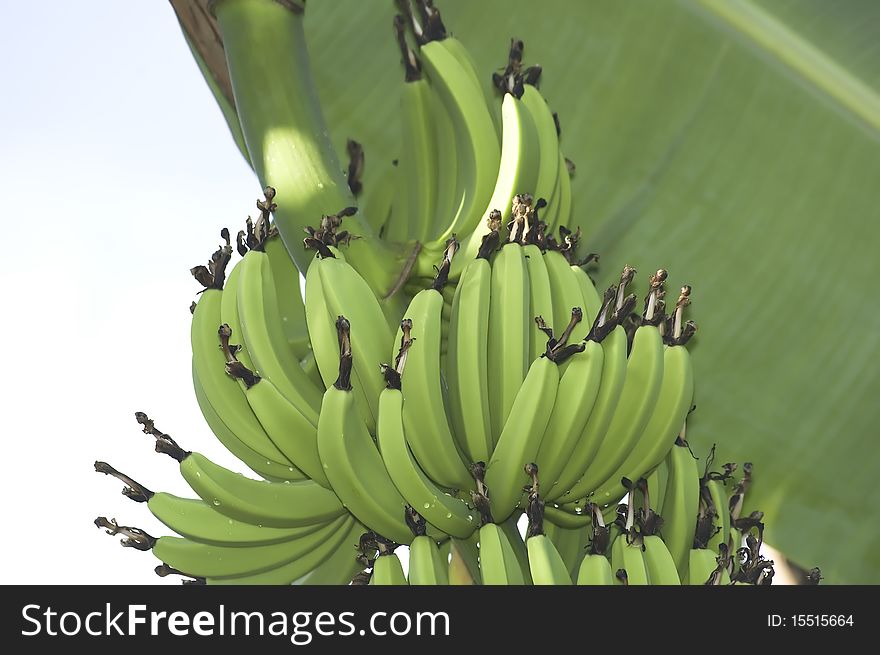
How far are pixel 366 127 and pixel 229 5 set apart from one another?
2.06 ft

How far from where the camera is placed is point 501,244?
212cm

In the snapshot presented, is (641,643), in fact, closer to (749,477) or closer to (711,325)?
(749,477)

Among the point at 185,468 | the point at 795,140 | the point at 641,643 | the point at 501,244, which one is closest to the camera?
the point at 641,643

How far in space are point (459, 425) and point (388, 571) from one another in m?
0.31

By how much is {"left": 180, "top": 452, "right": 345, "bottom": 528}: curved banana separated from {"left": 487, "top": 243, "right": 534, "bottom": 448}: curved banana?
389 millimetres

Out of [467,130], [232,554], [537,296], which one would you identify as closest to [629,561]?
[537,296]

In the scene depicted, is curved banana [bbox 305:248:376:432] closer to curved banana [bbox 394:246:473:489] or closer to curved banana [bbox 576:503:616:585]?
curved banana [bbox 394:246:473:489]

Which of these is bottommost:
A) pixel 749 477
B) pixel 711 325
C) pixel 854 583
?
pixel 854 583

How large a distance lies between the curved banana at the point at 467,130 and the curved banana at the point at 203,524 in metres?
0.78

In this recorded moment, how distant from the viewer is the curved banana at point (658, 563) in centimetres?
193

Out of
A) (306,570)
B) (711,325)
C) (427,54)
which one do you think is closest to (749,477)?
(711,325)

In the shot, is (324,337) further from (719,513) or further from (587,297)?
(719,513)

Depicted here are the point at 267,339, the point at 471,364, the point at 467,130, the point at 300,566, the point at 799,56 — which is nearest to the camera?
the point at 471,364

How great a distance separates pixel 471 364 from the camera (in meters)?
1.96
